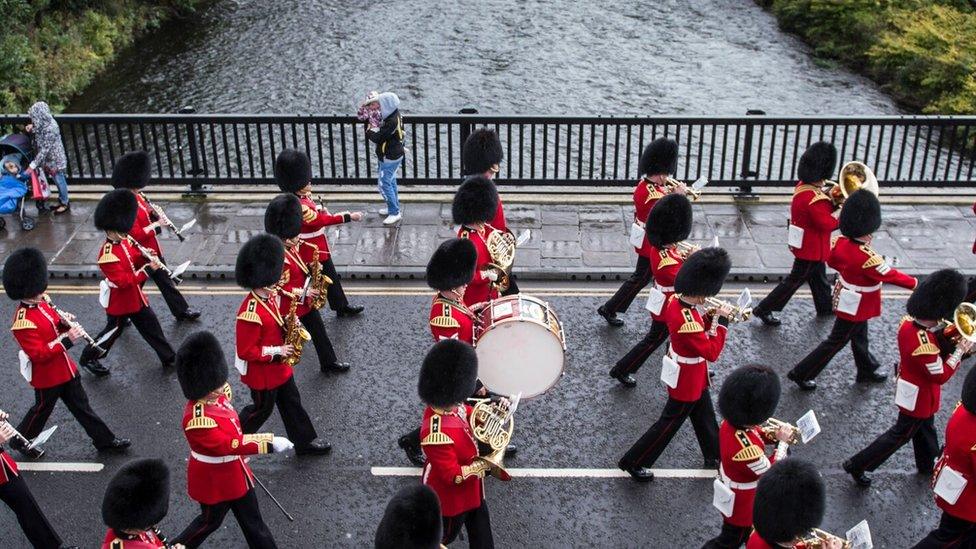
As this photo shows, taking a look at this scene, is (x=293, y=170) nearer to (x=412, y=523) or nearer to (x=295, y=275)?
(x=295, y=275)

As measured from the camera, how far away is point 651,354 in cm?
976

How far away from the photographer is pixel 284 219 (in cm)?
916

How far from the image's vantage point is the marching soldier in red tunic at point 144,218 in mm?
9969

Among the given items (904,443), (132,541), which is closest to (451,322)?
(132,541)

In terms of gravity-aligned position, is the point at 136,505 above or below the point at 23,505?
above

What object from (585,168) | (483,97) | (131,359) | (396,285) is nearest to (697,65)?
(483,97)

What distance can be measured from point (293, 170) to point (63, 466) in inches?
135

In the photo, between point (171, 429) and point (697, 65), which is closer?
point (171, 429)

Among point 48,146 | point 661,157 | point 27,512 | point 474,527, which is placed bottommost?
point 27,512

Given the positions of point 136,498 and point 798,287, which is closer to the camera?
point 136,498

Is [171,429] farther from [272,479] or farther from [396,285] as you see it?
[396,285]

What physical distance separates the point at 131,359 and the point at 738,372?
605 centimetres

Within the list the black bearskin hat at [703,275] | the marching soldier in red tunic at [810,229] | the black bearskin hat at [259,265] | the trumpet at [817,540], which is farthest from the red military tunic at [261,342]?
the marching soldier in red tunic at [810,229]

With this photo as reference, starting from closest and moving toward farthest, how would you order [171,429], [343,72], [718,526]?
1. [718,526]
2. [171,429]
3. [343,72]
